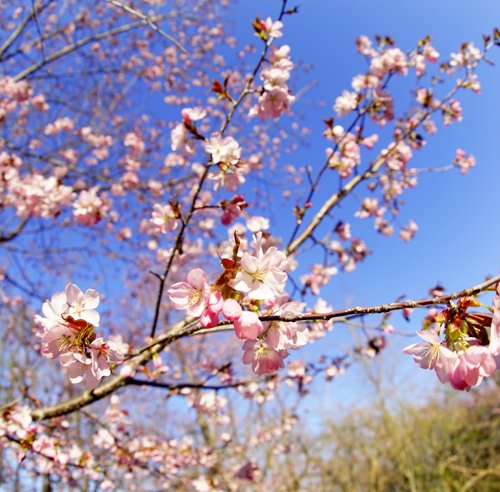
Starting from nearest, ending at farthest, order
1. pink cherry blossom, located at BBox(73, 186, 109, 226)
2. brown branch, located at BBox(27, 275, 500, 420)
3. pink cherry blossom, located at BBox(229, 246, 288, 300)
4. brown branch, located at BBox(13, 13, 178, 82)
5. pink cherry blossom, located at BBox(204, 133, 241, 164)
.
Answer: brown branch, located at BBox(27, 275, 500, 420) → pink cherry blossom, located at BBox(229, 246, 288, 300) → pink cherry blossom, located at BBox(204, 133, 241, 164) → pink cherry blossom, located at BBox(73, 186, 109, 226) → brown branch, located at BBox(13, 13, 178, 82)

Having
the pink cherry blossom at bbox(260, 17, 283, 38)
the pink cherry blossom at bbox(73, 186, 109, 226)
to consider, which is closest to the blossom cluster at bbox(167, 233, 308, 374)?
the pink cherry blossom at bbox(260, 17, 283, 38)

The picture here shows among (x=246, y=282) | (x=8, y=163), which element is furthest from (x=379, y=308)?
(x=8, y=163)

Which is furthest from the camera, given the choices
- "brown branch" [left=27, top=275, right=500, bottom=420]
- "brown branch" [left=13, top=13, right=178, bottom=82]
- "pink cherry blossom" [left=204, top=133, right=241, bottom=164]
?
"brown branch" [left=13, top=13, right=178, bottom=82]

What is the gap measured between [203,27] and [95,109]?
248 centimetres

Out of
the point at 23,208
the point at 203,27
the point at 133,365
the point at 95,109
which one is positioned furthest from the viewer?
the point at 203,27

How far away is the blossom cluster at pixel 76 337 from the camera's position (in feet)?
3.56

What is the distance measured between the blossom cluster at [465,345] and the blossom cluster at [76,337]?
33.7 inches

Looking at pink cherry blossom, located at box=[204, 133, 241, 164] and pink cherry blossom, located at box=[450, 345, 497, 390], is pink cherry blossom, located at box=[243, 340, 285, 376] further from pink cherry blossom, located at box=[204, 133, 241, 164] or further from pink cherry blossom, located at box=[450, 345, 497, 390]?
pink cherry blossom, located at box=[204, 133, 241, 164]

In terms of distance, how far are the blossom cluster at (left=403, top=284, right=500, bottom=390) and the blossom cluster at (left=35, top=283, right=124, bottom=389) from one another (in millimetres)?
856

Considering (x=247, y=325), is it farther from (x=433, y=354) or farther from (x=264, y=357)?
(x=433, y=354)

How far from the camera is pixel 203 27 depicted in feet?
23.3

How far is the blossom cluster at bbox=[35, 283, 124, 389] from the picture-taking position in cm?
108

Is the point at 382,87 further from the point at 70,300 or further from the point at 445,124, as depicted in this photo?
the point at 70,300

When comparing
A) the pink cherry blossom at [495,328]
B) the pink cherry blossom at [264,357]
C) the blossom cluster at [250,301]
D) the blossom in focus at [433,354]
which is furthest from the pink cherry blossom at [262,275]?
the pink cherry blossom at [495,328]
